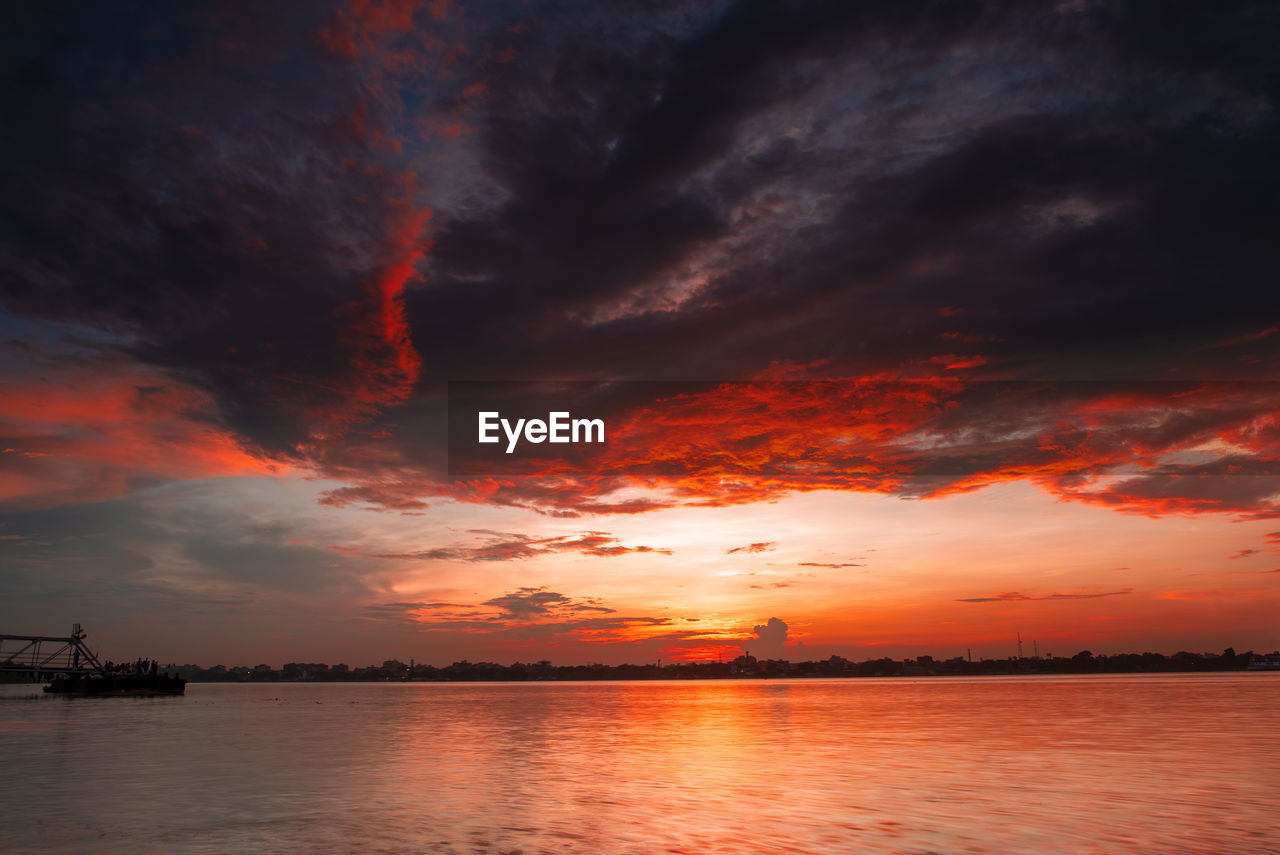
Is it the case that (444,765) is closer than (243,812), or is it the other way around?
(243,812)

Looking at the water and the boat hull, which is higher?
the water

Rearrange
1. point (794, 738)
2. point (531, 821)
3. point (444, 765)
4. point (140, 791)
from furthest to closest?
point (794, 738) < point (444, 765) < point (140, 791) < point (531, 821)

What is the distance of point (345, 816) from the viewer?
30.3 metres

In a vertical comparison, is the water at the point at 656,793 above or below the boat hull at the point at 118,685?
above

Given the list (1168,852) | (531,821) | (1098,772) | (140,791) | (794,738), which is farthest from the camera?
(794,738)

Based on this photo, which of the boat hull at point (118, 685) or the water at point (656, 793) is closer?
the water at point (656, 793)

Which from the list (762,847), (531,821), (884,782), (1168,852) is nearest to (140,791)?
(531,821)

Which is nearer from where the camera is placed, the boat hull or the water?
the water

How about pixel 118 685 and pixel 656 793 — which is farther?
pixel 118 685

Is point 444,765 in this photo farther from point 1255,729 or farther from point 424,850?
point 1255,729

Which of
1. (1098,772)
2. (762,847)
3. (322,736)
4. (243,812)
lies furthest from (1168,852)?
(322,736)

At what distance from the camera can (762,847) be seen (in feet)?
81.5

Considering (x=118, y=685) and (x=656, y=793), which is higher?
(x=656, y=793)

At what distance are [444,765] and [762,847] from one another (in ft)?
90.0
